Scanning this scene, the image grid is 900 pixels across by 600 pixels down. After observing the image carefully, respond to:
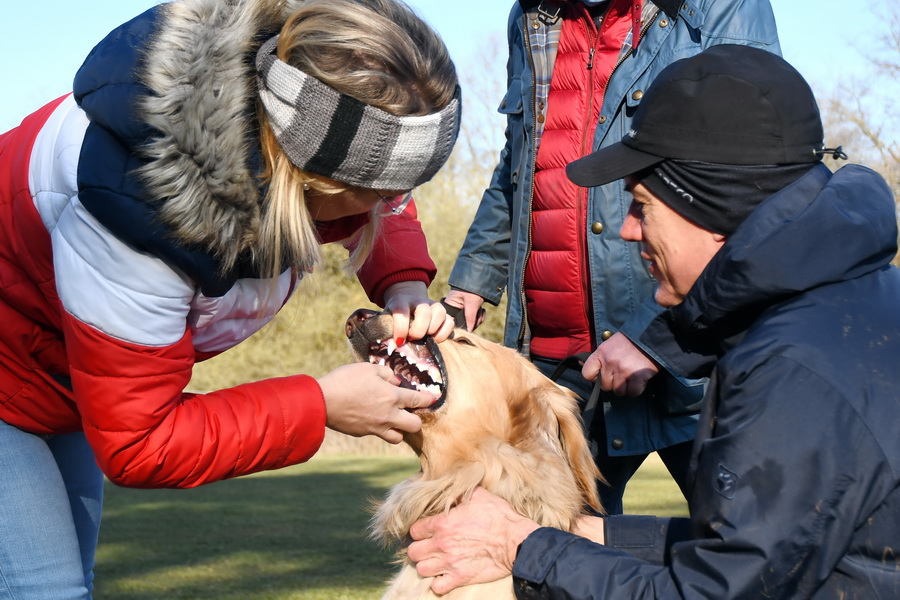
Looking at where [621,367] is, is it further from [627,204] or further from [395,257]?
[395,257]

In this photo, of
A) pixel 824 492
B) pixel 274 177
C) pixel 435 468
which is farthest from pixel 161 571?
pixel 824 492

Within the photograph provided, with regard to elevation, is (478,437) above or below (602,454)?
above

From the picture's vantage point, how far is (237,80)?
2109 mm

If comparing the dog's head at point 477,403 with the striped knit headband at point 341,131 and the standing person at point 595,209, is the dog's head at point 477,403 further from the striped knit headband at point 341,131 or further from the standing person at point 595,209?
the striped knit headband at point 341,131

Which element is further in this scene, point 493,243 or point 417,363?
point 493,243

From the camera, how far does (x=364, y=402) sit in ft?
8.51

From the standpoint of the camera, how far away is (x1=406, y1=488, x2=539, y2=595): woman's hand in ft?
8.39

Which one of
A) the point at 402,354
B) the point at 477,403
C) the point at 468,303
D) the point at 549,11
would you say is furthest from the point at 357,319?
the point at 549,11

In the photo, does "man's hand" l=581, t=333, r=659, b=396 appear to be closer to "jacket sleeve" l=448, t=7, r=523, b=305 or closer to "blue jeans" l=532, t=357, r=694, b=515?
"blue jeans" l=532, t=357, r=694, b=515

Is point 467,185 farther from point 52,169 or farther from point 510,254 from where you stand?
point 52,169

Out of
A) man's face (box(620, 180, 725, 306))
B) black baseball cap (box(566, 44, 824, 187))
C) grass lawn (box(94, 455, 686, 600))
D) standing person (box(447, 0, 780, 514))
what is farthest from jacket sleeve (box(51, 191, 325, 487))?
grass lawn (box(94, 455, 686, 600))

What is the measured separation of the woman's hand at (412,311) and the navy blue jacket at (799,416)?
1.10m

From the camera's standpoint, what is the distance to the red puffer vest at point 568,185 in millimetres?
3367

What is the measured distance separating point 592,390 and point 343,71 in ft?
5.48
